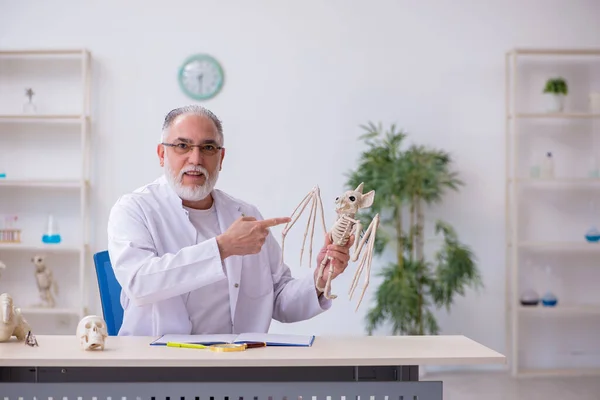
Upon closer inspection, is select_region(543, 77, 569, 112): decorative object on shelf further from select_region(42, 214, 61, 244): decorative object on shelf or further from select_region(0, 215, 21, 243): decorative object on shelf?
select_region(0, 215, 21, 243): decorative object on shelf

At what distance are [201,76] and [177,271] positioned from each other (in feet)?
10.7

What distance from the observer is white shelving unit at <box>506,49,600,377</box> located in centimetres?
561

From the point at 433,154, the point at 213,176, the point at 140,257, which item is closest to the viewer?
the point at 140,257

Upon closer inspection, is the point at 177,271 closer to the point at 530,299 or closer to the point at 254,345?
the point at 254,345

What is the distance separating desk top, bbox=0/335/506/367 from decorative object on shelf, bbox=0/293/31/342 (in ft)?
0.11

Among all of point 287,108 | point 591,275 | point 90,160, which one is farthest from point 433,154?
point 90,160

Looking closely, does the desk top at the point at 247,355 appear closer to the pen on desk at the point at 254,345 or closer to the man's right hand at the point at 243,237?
the pen on desk at the point at 254,345

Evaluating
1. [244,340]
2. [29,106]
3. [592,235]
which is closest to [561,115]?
[592,235]

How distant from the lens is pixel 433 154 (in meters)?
5.16

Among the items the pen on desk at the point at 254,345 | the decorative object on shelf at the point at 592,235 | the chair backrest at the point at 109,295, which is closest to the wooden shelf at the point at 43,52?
the chair backrest at the point at 109,295

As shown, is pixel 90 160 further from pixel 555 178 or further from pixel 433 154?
pixel 555 178

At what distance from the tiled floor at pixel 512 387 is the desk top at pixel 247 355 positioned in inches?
103

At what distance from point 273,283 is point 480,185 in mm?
2996

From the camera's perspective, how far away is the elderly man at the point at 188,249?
2.48 meters
